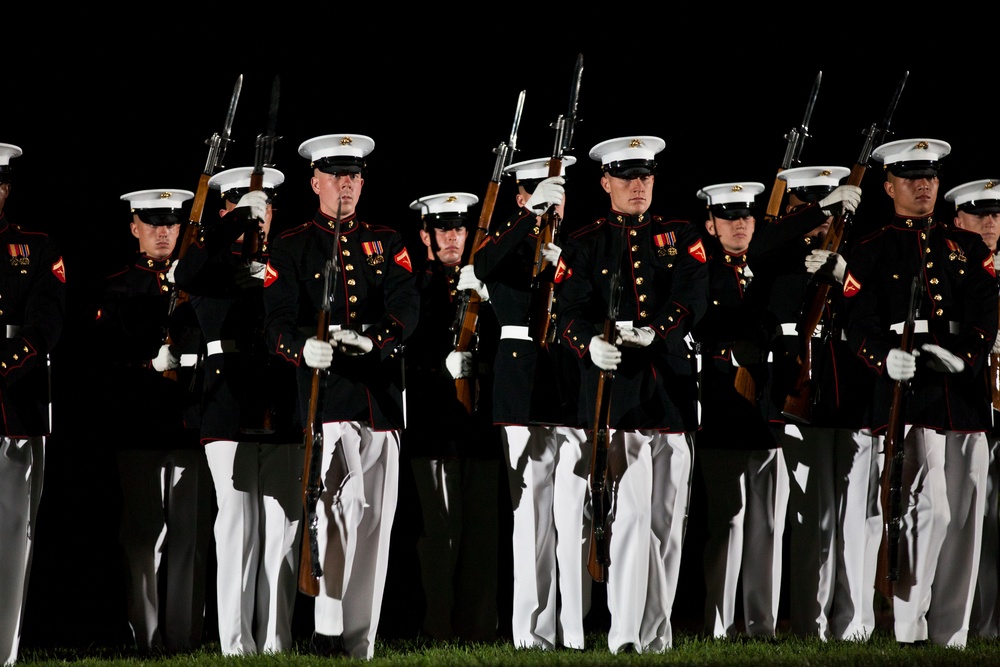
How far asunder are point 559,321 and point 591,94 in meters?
3.91

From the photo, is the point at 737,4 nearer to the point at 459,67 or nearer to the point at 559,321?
the point at 459,67

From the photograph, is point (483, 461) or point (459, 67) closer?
point (483, 461)

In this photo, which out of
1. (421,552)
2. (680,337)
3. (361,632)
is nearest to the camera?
(361,632)

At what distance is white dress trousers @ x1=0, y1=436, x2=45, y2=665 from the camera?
664cm

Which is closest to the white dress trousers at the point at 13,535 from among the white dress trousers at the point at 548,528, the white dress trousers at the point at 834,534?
the white dress trousers at the point at 548,528

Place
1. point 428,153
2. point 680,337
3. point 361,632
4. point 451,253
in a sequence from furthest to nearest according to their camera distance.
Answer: point 428,153 < point 451,253 < point 680,337 < point 361,632

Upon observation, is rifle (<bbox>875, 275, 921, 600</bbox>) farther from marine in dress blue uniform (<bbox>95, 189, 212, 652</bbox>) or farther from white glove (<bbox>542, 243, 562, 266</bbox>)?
marine in dress blue uniform (<bbox>95, 189, 212, 652</bbox>)

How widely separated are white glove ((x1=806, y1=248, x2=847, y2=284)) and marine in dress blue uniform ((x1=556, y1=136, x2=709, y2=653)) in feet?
3.36

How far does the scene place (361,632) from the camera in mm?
6727

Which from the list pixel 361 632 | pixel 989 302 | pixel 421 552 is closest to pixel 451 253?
pixel 421 552

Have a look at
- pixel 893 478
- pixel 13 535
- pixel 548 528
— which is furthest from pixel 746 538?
pixel 13 535

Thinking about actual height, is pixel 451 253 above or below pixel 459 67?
below

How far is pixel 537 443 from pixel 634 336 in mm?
903

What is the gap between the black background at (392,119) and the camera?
8812 mm
